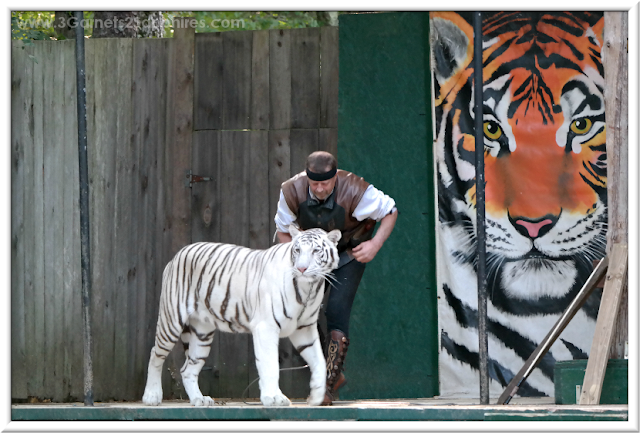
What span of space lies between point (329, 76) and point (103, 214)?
1.84 m

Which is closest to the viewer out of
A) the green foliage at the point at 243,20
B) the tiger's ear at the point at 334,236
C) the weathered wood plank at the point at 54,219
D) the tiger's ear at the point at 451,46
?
the tiger's ear at the point at 334,236

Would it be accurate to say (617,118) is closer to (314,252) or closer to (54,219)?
(314,252)

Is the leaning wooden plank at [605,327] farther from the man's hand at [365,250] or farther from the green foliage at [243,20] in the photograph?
the green foliage at [243,20]

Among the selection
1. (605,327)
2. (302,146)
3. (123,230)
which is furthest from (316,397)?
(123,230)

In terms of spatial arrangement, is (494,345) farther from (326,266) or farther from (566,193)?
(326,266)

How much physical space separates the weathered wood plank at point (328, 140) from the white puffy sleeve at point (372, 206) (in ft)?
3.88

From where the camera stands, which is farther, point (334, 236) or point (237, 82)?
point (237, 82)

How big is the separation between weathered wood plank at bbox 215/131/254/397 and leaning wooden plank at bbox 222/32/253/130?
9 centimetres

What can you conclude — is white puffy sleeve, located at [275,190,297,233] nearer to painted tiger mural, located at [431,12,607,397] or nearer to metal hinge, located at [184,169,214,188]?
metal hinge, located at [184,169,214,188]

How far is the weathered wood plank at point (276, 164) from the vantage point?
6047 mm

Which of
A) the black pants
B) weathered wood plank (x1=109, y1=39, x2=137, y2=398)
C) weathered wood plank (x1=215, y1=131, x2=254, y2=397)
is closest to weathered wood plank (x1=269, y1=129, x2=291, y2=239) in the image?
weathered wood plank (x1=215, y1=131, x2=254, y2=397)

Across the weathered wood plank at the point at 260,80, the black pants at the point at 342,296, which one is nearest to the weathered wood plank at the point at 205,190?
the weathered wood plank at the point at 260,80

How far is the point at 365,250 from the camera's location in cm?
476

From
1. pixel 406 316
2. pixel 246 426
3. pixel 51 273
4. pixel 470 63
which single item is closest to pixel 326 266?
pixel 246 426
